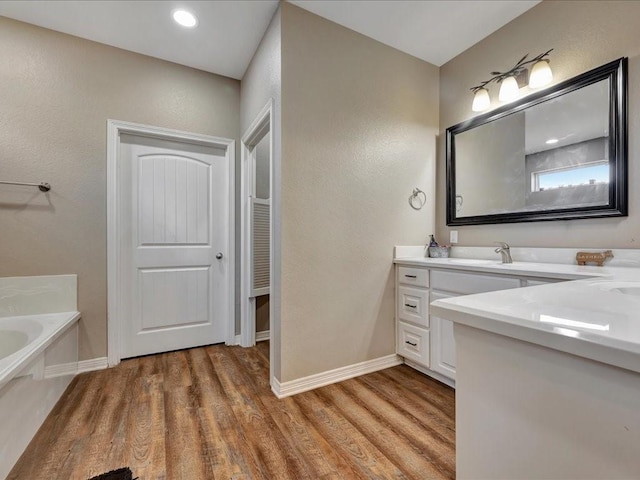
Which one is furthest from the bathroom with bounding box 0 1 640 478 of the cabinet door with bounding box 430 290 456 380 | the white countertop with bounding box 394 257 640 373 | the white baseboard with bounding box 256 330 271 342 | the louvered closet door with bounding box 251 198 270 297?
the white countertop with bounding box 394 257 640 373

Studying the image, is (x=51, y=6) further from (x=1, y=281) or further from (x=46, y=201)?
(x=1, y=281)

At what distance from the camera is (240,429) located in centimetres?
152

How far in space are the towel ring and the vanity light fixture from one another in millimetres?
734

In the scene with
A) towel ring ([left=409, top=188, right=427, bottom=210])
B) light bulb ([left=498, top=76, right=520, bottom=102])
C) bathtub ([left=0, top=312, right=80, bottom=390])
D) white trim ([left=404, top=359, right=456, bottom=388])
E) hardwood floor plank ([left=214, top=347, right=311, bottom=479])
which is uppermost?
light bulb ([left=498, top=76, right=520, bottom=102])

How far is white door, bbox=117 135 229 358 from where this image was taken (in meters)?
2.44

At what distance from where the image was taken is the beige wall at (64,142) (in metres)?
2.04

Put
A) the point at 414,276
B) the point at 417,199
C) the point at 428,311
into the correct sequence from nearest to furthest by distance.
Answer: the point at 428,311 → the point at 414,276 → the point at 417,199

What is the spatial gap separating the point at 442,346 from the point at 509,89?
5.97ft

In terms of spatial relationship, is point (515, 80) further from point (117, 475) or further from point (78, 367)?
point (78, 367)

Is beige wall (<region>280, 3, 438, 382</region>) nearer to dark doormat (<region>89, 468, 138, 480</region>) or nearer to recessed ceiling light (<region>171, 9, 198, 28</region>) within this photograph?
recessed ceiling light (<region>171, 9, 198, 28</region>)

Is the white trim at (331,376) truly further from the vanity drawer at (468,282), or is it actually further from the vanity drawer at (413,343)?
the vanity drawer at (468,282)

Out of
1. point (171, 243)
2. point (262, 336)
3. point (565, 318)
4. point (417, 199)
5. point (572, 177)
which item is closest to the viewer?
point (565, 318)

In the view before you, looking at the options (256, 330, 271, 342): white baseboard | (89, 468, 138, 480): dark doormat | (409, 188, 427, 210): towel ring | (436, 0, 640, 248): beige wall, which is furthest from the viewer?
(256, 330, 271, 342): white baseboard

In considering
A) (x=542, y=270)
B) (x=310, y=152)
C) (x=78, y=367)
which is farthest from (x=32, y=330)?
(x=542, y=270)
